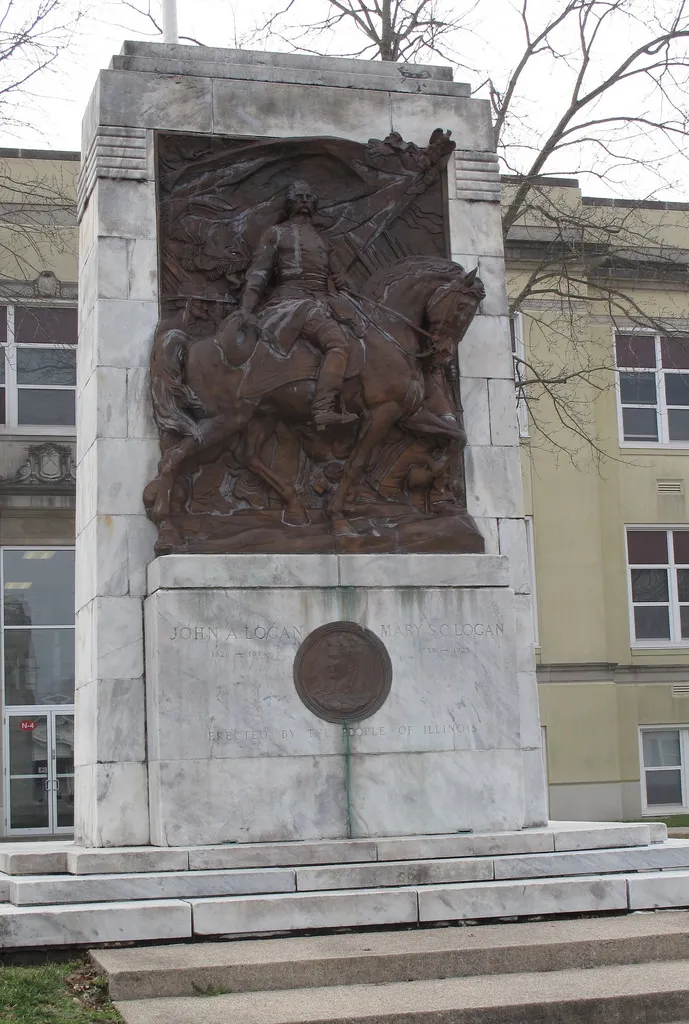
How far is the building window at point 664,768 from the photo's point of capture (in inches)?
1203

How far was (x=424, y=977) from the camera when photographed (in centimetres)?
835

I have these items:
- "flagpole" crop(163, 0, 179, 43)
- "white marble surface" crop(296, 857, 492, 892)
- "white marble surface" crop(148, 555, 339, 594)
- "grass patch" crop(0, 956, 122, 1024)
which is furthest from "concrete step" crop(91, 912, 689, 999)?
"flagpole" crop(163, 0, 179, 43)

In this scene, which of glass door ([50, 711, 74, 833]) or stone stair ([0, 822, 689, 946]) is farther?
glass door ([50, 711, 74, 833])

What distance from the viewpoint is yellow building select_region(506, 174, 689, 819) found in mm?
29469

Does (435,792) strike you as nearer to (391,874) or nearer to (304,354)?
(391,874)

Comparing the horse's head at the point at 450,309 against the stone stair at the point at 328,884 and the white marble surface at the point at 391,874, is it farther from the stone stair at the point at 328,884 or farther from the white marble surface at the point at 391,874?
the white marble surface at the point at 391,874

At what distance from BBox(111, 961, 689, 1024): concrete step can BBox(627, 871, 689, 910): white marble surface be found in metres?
1.59

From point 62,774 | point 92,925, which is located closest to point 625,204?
point 62,774

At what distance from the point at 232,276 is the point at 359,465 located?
1816 millimetres

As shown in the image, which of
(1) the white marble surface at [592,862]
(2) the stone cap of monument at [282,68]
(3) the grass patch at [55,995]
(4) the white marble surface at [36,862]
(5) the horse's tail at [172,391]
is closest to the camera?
(3) the grass patch at [55,995]

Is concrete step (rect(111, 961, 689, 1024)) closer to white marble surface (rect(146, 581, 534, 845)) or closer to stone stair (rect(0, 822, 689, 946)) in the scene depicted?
stone stair (rect(0, 822, 689, 946))

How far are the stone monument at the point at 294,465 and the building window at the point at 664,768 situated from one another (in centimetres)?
1938

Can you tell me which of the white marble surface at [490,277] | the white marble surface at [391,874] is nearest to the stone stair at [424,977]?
the white marble surface at [391,874]

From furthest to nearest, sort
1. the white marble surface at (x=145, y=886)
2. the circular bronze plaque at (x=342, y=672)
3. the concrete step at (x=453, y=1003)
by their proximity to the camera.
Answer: the circular bronze plaque at (x=342, y=672) < the white marble surface at (x=145, y=886) < the concrete step at (x=453, y=1003)
